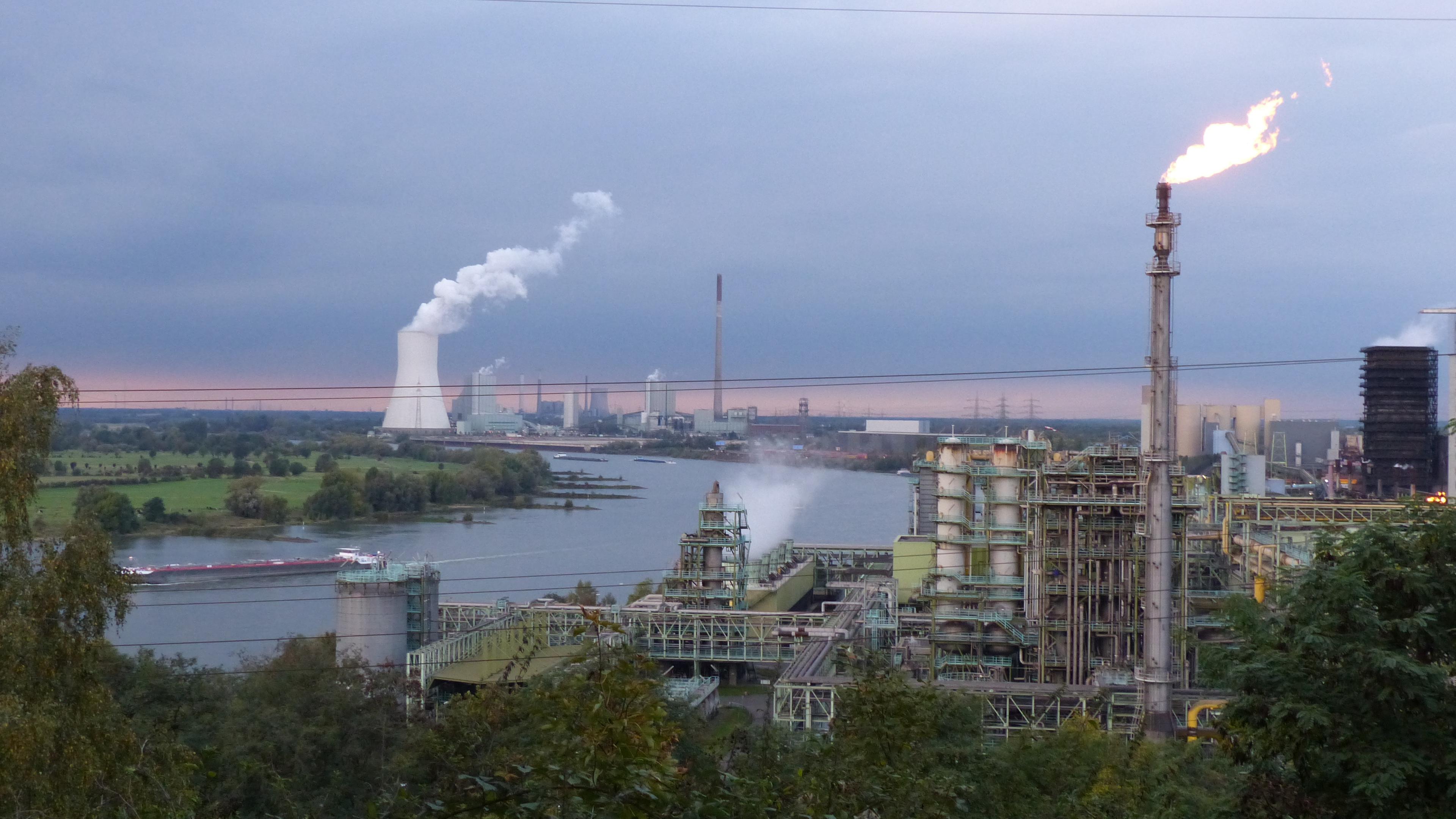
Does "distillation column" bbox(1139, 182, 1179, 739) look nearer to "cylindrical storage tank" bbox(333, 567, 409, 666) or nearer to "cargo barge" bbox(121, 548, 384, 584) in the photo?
"cylindrical storage tank" bbox(333, 567, 409, 666)

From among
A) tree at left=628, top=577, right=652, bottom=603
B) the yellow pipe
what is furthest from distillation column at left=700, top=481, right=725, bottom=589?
the yellow pipe

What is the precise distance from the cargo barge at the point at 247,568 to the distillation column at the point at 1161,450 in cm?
898

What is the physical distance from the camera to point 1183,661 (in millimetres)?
8484

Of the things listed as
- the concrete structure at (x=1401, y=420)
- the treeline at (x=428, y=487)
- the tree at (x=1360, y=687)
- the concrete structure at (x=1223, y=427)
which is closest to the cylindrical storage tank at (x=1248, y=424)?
the concrete structure at (x=1223, y=427)

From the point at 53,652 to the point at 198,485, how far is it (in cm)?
1879

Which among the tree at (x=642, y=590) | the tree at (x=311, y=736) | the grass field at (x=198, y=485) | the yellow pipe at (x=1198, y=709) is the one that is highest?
the grass field at (x=198, y=485)

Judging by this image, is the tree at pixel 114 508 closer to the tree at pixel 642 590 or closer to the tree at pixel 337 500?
the tree at pixel 337 500

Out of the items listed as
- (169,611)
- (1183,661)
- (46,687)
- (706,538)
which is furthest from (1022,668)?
(169,611)

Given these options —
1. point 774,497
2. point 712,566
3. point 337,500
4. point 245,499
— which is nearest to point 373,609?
point 712,566

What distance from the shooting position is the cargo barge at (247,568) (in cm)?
1405

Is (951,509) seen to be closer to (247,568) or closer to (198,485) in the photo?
(247,568)

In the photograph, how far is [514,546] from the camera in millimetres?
18422

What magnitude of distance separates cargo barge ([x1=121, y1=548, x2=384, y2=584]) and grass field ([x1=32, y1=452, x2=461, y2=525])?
60.4 inches

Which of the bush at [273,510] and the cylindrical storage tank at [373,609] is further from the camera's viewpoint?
the bush at [273,510]
